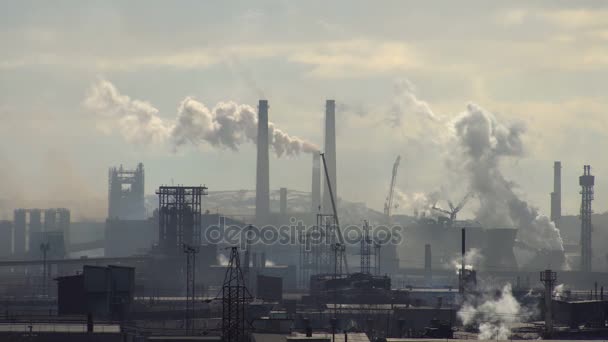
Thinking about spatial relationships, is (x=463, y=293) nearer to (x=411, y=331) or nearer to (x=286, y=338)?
(x=411, y=331)

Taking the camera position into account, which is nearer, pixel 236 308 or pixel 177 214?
pixel 236 308

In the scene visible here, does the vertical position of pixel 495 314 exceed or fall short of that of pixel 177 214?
it falls short

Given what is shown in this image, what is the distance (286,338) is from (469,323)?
28446mm

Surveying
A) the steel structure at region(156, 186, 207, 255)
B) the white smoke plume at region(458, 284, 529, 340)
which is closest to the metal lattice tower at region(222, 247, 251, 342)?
the white smoke plume at region(458, 284, 529, 340)

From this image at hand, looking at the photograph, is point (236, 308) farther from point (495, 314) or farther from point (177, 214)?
point (177, 214)

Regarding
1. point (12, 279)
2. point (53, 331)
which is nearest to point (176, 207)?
point (12, 279)

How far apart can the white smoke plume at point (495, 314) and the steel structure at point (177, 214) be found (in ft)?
168

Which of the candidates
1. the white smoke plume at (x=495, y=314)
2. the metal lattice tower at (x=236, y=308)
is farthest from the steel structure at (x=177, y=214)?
the metal lattice tower at (x=236, y=308)

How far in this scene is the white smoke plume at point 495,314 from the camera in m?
78.6

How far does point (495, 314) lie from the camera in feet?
312

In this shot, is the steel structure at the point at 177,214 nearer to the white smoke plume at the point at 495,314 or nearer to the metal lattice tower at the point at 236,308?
the white smoke plume at the point at 495,314

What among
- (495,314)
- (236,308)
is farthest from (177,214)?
(236,308)

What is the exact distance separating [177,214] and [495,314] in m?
67.7

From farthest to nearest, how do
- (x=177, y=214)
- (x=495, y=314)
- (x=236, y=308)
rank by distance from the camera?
(x=177, y=214) < (x=495, y=314) < (x=236, y=308)
